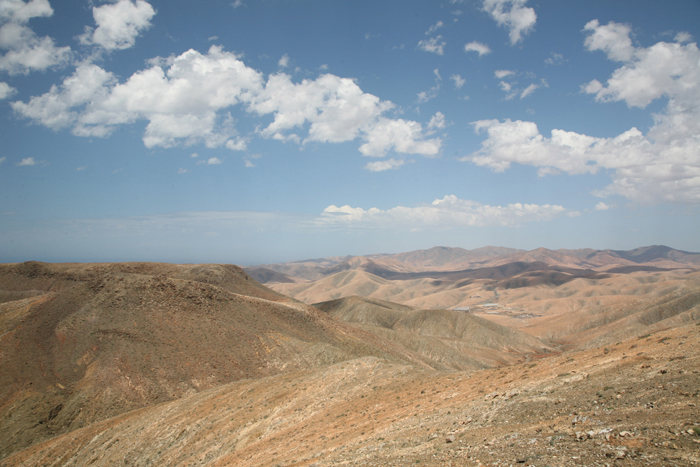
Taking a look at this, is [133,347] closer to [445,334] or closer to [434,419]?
[434,419]

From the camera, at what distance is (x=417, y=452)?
13.7 m

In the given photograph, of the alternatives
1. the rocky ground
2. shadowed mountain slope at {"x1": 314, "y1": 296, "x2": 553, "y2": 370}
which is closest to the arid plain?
the rocky ground

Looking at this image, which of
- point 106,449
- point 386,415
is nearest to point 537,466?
point 386,415

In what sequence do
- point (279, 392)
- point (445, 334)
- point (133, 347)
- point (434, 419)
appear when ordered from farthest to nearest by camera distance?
point (445, 334) → point (133, 347) → point (279, 392) → point (434, 419)

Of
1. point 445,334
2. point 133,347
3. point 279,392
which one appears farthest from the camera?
point 445,334

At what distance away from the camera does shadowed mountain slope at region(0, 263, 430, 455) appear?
36281 millimetres

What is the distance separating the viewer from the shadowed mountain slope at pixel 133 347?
36281 mm

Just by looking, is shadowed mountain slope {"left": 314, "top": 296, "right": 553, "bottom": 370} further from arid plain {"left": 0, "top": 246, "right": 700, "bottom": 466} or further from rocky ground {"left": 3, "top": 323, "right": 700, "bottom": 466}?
rocky ground {"left": 3, "top": 323, "right": 700, "bottom": 466}

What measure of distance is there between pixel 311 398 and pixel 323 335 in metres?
36.0

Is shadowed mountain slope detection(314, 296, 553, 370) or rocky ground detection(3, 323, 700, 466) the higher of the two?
rocky ground detection(3, 323, 700, 466)

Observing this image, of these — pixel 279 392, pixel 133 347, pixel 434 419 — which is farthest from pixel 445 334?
pixel 434 419

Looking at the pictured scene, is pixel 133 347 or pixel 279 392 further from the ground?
pixel 279 392

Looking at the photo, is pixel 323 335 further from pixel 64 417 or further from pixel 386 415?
pixel 386 415

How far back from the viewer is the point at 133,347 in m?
43.8
